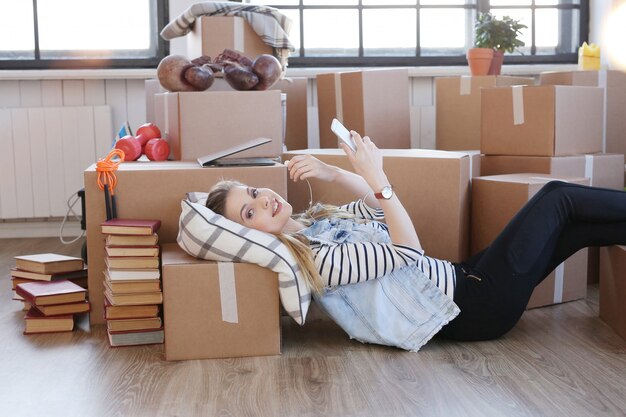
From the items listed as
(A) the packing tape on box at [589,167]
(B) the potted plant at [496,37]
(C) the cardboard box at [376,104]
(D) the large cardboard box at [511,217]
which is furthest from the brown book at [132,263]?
(B) the potted plant at [496,37]

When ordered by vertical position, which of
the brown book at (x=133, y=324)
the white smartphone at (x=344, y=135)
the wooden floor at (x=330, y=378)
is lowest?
the wooden floor at (x=330, y=378)

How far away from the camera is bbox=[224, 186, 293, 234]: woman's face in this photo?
6.72 feet

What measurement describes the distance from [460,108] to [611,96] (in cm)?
64

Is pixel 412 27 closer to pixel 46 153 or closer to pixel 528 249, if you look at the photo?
pixel 46 153

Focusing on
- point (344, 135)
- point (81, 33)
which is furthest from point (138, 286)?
point (81, 33)

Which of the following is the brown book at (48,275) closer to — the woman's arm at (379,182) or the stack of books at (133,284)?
the stack of books at (133,284)

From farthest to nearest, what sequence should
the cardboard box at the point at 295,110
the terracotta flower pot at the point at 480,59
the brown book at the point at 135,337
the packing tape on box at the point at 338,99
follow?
1. the terracotta flower pot at the point at 480,59
2. the cardboard box at the point at 295,110
3. the packing tape on box at the point at 338,99
4. the brown book at the point at 135,337

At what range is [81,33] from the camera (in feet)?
13.7

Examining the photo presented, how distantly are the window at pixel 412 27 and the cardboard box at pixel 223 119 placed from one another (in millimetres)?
1637

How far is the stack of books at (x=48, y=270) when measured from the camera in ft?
8.50

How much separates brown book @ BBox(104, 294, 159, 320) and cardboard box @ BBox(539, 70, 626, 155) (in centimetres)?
209

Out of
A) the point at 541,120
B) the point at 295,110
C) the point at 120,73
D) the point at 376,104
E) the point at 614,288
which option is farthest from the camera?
the point at 120,73

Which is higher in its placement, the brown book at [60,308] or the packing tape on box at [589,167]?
the packing tape on box at [589,167]

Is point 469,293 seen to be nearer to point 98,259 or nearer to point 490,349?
point 490,349
